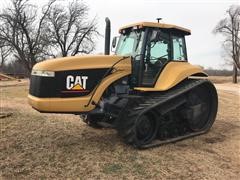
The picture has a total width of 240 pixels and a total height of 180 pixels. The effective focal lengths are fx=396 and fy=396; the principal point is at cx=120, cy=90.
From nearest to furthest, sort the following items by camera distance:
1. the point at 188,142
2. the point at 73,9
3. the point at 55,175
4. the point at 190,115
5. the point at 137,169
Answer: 1. the point at 55,175
2. the point at 137,169
3. the point at 188,142
4. the point at 190,115
5. the point at 73,9

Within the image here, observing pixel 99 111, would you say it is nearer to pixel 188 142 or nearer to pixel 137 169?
pixel 137 169

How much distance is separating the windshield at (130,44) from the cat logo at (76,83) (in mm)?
1581

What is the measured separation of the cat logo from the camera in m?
7.86

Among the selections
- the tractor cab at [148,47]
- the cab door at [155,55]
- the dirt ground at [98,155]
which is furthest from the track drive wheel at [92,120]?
the cab door at [155,55]

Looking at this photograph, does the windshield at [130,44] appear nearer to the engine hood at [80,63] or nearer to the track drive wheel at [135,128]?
the engine hood at [80,63]

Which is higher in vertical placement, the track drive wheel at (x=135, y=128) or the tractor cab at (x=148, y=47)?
the tractor cab at (x=148, y=47)

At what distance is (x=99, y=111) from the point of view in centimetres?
828

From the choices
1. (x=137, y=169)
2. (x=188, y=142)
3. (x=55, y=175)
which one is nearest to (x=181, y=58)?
(x=188, y=142)

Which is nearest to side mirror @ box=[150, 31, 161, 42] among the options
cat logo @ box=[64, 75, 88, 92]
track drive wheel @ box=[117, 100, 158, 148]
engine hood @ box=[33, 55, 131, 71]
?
engine hood @ box=[33, 55, 131, 71]

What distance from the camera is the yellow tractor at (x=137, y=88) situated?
783 cm

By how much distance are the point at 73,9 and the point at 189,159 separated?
103ft

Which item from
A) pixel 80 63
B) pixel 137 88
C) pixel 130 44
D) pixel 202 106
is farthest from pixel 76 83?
pixel 202 106

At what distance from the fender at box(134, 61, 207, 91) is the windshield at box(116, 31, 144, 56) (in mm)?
847

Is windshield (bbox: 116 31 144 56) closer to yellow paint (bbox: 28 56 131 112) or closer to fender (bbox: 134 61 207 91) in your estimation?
yellow paint (bbox: 28 56 131 112)
